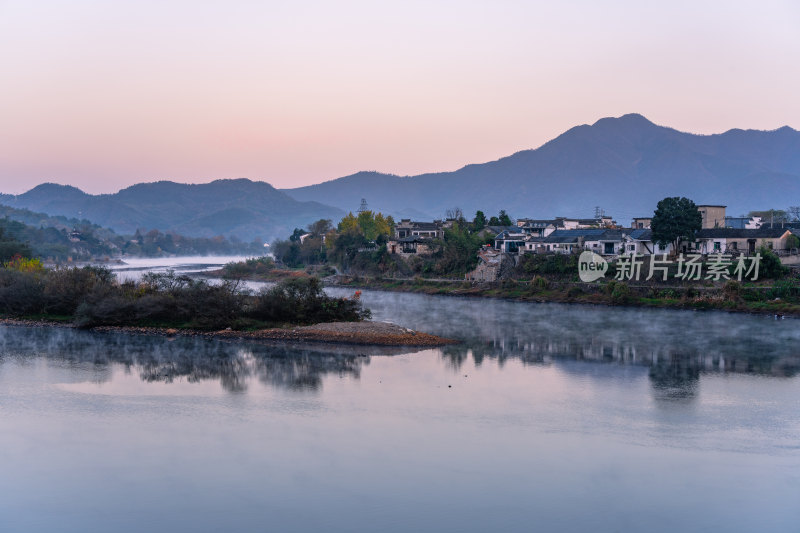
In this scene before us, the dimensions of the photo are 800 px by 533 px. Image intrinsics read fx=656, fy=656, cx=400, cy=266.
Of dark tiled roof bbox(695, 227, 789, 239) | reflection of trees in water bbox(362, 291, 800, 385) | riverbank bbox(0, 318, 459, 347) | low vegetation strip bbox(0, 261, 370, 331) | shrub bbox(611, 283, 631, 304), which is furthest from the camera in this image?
dark tiled roof bbox(695, 227, 789, 239)

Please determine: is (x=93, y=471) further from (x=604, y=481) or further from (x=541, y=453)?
(x=604, y=481)

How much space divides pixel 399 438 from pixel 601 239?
27.7 m

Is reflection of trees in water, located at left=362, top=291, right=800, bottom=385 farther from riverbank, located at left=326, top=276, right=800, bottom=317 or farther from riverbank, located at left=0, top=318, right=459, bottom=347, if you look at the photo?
riverbank, located at left=0, top=318, right=459, bottom=347

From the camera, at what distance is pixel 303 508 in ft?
28.5

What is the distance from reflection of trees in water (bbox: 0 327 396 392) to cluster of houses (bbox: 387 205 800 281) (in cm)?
2023

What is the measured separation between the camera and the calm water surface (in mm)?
8555

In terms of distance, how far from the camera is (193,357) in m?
17.9

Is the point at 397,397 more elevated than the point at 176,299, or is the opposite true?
the point at 176,299

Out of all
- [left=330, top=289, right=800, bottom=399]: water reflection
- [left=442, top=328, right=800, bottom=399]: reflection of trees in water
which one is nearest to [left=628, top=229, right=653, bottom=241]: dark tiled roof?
[left=330, top=289, right=800, bottom=399]: water reflection

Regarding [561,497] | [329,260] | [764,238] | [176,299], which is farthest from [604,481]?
[329,260]

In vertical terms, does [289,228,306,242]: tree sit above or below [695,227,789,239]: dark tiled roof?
above

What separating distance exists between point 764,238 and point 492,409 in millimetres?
25465
